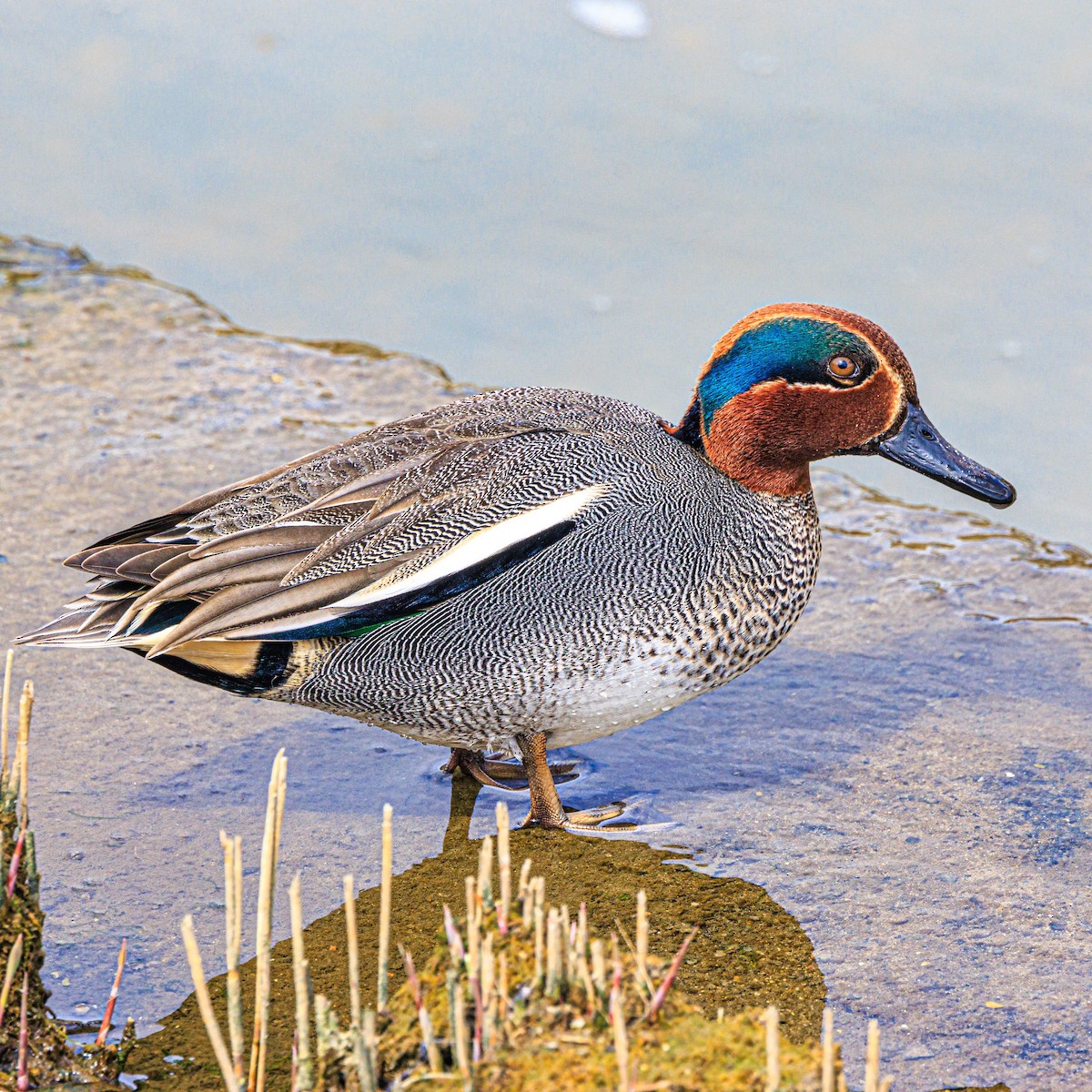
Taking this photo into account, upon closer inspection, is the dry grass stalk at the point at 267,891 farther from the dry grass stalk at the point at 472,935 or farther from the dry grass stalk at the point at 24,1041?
the dry grass stalk at the point at 24,1041

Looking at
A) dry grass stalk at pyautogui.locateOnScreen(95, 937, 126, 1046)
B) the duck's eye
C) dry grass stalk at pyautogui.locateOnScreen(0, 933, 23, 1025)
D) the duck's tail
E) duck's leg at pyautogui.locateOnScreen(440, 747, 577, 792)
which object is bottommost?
dry grass stalk at pyautogui.locateOnScreen(95, 937, 126, 1046)

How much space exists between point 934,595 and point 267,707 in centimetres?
238

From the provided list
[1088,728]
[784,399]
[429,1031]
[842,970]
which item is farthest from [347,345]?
[429,1031]

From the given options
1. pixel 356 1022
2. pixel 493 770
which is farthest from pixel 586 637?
pixel 356 1022

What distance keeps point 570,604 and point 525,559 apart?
0.53ft

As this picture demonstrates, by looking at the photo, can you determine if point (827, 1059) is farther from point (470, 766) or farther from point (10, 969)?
point (470, 766)

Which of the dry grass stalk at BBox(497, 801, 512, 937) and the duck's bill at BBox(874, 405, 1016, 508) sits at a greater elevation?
the duck's bill at BBox(874, 405, 1016, 508)

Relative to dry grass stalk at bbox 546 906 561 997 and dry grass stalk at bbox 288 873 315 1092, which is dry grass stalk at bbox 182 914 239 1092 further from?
dry grass stalk at bbox 546 906 561 997

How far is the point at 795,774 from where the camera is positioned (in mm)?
4289

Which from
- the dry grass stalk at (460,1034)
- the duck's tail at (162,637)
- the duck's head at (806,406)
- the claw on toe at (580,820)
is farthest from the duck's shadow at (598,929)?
the duck's head at (806,406)

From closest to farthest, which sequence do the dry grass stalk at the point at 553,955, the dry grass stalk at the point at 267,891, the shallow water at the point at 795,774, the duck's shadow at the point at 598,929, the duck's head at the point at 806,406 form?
the dry grass stalk at the point at 553,955
the dry grass stalk at the point at 267,891
the duck's shadow at the point at 598,929
the shallow water at the point at 795,774
the duck's head at the point at 806,406

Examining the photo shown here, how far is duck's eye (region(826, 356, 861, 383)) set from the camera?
3.99m

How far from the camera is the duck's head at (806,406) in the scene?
3.99m

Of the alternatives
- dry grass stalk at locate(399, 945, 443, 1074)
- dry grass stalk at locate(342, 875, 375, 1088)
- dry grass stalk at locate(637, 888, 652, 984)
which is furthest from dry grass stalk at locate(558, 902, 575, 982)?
dry grass stalk at locate(342, 875, 375, 1088)
